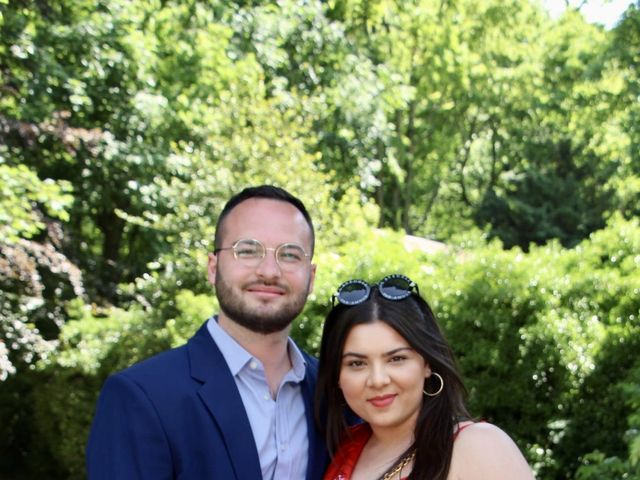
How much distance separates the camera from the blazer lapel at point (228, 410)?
9.30 feet

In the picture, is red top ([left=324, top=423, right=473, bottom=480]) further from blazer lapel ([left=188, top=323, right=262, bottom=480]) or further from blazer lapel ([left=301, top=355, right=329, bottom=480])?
blazer lapel ([left=188, top=323, right=262, bottom=480])

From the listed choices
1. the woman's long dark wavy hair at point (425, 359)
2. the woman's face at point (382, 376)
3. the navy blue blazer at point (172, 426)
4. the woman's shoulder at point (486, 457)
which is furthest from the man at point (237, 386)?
the woman's shoulder at point (486, 457)

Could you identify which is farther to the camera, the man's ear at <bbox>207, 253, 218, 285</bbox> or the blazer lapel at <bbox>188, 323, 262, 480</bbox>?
the man's ear at <bbox>207, 253, 218, 285</bbox>

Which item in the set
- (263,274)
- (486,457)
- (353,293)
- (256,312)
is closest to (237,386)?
(256,312)

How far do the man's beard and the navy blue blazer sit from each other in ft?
0.60

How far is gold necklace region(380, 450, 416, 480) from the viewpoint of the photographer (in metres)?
2.86

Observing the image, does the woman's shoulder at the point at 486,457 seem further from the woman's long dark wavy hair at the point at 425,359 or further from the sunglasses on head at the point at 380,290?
the sunglasses on head at the point at 380,290

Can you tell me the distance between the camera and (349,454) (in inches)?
121

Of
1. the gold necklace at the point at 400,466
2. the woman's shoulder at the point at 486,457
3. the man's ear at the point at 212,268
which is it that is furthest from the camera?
the man's ear at the point at 212,268

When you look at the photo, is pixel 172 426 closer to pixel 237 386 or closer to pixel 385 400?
pixel 237 386

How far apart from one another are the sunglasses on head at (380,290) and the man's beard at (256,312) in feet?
0.51

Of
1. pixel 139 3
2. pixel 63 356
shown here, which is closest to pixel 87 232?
pixel 139 3

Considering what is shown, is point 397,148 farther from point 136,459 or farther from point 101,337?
point 136,459

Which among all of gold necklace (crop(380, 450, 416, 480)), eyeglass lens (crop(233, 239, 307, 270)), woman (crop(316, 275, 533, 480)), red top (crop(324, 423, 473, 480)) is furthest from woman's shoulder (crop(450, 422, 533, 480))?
eyeglass lens (crop(233, 239, 307, 270))
